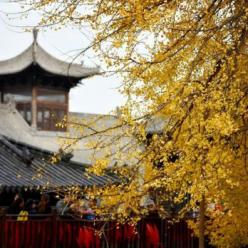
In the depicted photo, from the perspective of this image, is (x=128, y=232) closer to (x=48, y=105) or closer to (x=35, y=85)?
(x=35, y=85)

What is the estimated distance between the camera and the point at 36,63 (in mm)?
35125

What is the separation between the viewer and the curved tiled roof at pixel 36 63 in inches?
1420

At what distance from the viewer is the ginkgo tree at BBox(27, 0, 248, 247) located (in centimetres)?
862

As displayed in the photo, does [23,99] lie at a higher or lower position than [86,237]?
higher

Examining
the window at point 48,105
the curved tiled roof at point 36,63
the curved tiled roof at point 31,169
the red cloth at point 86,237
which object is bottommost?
the red cloth at point 86,237

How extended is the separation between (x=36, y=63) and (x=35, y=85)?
1.78 meters

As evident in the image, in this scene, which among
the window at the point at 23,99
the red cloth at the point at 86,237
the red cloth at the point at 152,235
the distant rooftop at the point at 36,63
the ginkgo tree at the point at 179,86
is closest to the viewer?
the ginkgo tree at the point at 179,86

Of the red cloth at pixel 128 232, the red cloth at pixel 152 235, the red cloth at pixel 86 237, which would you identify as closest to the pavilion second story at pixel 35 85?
the red cloth at pixel 152 235

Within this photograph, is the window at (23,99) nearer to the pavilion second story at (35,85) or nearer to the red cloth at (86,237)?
the pavilion second story at (35,85)

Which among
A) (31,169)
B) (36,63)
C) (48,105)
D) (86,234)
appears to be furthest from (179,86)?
(48,105)

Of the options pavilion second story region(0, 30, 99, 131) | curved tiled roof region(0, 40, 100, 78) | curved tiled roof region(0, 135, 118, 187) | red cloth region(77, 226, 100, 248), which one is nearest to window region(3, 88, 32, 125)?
pavilion second story region(0, 30, 99, 131)

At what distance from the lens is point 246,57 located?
31.8 ft

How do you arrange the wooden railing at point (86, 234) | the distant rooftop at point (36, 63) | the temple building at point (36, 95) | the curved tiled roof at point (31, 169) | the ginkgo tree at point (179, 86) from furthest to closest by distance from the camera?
the distant rooftop at point (36, 63) → the temple building at point (36, 95) → the curved tiled roof at point (31, 169) → the wooden railing at point (86, 234) → the ginkgo tree at point (179, 86)

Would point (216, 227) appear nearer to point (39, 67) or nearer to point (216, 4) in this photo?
point (216, 4)
